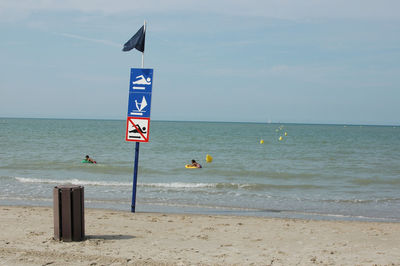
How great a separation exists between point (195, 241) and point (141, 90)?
3485 mm

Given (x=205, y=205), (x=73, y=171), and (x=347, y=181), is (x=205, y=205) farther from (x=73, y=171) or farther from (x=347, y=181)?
(x=73, y=171)

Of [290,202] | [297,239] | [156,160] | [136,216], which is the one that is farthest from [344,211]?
[156,160]

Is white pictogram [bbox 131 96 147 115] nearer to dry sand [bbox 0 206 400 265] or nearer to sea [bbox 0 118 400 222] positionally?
dry sand [bbox 0 206 400 265]

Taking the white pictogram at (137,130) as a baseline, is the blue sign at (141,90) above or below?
above

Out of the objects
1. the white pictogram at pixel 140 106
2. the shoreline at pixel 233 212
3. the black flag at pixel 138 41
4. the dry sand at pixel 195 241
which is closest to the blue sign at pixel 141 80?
the white pictogram at pixel 140 106

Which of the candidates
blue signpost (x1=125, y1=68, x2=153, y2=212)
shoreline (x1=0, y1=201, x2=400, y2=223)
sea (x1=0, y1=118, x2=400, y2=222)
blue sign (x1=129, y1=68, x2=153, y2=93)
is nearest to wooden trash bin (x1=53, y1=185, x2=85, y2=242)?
blue signpost (x1=125, y1=68, x2=153, y2=212)

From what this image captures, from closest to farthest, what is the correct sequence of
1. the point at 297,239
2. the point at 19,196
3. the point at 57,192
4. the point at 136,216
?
the point at 57,192 → the point at 297,239 → the point at 136,216 → the point at 19,196

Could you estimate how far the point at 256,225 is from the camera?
9.02m

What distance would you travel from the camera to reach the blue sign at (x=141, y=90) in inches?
355

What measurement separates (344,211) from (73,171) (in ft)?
46.9

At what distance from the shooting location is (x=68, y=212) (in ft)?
22.4

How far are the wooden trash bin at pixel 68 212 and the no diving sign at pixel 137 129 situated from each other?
8.21ft

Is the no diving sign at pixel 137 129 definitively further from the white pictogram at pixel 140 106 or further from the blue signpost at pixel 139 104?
the white pictogram at pixel 140 106

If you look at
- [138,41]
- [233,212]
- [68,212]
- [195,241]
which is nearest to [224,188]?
[233,212]
